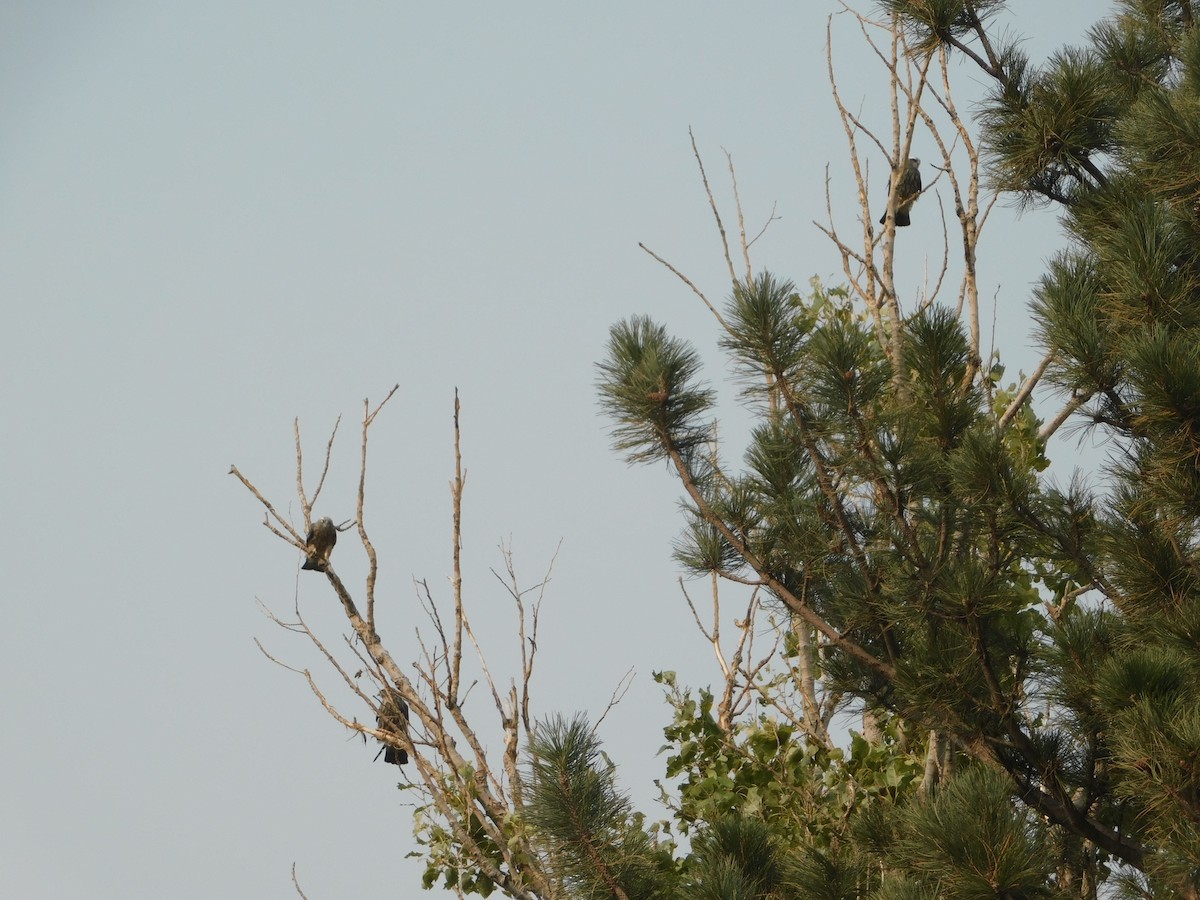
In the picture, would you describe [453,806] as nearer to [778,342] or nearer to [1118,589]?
[778,342]

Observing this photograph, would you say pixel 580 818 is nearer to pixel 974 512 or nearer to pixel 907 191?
pixel 974 512

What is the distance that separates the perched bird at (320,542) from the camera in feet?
16.7

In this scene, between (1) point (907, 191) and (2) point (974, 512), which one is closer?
(2) point (974, 512)

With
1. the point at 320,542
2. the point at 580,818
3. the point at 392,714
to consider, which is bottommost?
the point at 580,818

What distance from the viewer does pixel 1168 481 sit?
13.0ft

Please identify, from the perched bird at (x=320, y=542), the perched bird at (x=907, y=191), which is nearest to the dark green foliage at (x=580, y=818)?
the perched bird at (x=320, y=542)

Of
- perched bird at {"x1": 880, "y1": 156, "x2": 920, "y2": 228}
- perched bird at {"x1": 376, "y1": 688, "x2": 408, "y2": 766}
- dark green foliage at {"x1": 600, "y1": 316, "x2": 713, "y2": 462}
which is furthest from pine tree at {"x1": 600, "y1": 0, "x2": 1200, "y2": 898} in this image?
perched bird at {"x1": 880, "y1": 156, "x2": 920, "y2": 228}

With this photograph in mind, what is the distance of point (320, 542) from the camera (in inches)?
210

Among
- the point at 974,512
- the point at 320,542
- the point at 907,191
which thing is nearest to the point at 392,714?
the point at 320,542

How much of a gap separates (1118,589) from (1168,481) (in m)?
0.38

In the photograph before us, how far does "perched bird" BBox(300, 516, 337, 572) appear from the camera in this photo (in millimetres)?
5102

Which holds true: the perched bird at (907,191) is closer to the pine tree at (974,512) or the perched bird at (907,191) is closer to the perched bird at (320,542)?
the pine tree at (974,512)

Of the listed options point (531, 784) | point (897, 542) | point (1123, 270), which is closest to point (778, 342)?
point (897, 542)

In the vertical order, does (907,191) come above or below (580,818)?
above
